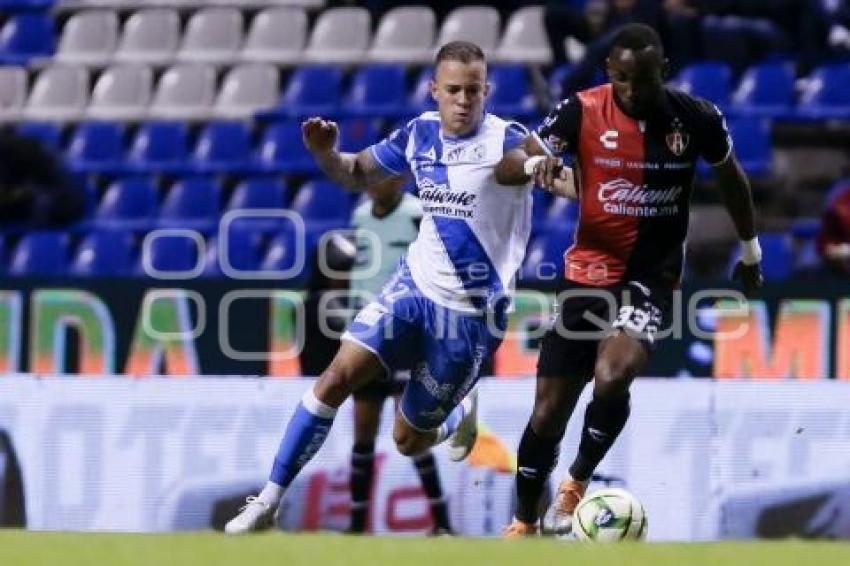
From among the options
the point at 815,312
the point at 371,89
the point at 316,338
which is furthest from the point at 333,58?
the point at 815,312

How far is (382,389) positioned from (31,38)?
8.34m

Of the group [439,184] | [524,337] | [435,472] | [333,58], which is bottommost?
[435,472]

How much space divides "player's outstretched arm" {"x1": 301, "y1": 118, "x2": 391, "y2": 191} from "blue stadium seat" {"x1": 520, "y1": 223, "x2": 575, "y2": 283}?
468cm

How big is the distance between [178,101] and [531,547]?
11.0 meters

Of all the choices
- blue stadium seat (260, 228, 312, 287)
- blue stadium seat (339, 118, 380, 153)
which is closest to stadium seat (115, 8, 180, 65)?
blue stadium seat (339, 118, 380, 153)

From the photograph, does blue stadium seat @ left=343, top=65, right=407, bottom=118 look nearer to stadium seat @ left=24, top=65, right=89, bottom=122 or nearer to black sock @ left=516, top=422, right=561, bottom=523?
stadium seat @ left=24, top=65, right=89, bottom=122

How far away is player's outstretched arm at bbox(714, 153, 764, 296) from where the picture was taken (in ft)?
30.6

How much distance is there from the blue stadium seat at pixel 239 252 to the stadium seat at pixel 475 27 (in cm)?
242

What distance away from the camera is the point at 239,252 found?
16.2 meters

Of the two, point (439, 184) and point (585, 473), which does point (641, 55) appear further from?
point (585, 473)

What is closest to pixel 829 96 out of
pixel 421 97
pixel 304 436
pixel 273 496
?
pixel 421 97

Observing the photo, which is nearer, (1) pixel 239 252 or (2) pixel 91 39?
(1) pixel 239 252

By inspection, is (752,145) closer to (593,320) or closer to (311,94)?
(311,94)

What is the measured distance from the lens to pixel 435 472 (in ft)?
39.3
